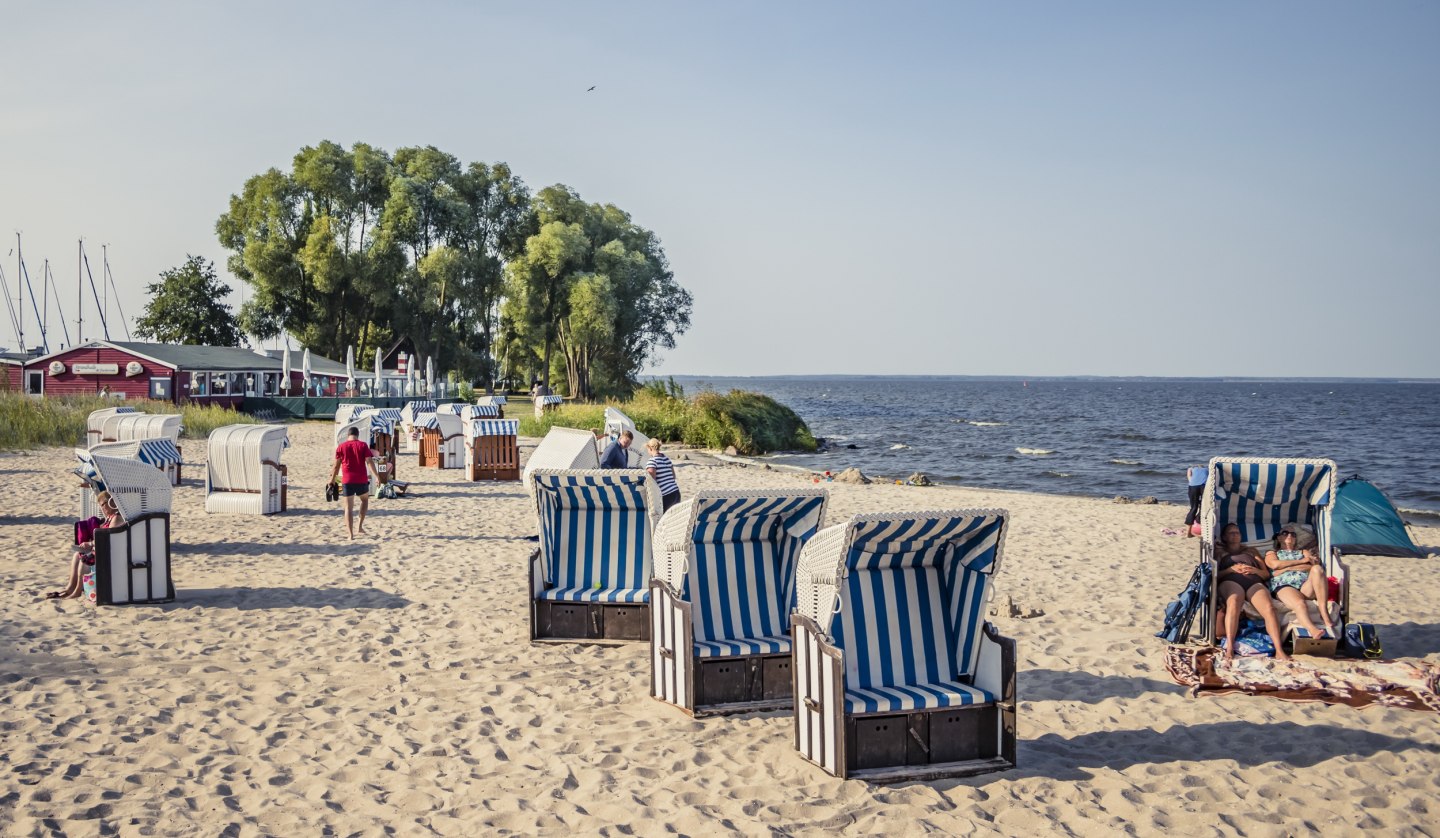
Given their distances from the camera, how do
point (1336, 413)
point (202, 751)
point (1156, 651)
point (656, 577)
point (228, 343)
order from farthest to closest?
1. point (1336, 413)
2. point (228, 343)
3. point (1156, 651)
4. point (656, 577)
5. point (202, 751)

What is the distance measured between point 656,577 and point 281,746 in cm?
238

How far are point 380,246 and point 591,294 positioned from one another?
37.0 ft

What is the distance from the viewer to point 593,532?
859 cm

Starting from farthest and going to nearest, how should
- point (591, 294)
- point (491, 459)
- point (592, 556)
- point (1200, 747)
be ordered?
point (591, 294), point (491, 459), point (592, 556), point (1200, 747)

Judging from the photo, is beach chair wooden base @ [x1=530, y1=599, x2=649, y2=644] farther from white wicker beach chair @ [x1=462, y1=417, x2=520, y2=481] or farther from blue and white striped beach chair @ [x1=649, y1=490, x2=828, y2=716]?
white wicker beach chair @ [x1=462, y1=417, x2=520, y2=481]

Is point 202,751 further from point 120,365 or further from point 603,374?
point 603,374

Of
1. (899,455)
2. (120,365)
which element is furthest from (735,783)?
(120,365)

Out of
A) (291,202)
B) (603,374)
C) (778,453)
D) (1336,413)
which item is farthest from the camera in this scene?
(1336,413)

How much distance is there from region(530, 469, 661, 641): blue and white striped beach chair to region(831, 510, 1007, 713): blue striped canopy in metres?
2.61

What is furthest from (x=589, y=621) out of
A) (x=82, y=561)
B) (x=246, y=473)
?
(x=246, y=473)

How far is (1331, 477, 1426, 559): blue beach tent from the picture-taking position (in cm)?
1352

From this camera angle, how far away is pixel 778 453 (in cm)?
3678

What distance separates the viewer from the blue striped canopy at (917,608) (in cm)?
558

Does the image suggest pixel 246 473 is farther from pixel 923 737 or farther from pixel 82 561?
pixel 923 737
